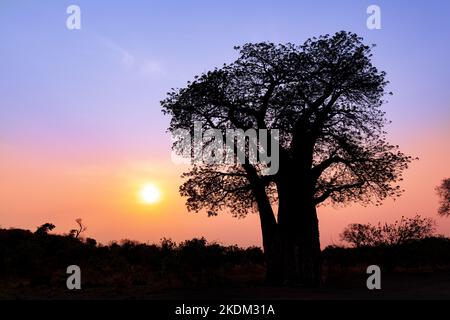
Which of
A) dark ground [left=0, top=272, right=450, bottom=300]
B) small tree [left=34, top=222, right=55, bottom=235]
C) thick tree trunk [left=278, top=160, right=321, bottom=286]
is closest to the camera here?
dark ground [left=0, top=272, right=450, bottom=300]

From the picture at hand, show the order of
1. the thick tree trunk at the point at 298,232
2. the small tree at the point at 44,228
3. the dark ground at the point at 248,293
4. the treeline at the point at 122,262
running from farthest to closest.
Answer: the small tree at the point at 44,228
the treeline at the point at 122,262
the thick tree trunk at the point at 298,232
the dark ground at the point at 248,293

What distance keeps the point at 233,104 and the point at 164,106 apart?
2.21 metres

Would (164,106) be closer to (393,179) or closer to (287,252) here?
(287,252)

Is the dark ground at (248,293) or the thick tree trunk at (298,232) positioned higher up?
the thick tree trunk at (298,232)

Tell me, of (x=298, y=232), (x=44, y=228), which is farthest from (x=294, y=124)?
(x=44, y=228)

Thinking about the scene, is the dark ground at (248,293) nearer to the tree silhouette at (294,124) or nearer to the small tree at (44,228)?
the tree silhouette at (294,124)

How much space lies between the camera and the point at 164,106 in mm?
19906

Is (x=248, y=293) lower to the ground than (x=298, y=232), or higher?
lower

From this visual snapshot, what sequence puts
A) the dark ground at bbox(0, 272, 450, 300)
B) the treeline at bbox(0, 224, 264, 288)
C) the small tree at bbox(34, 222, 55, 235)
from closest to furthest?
1. the dark ground at bbox(0, 272, 450, 300)
2. the treeline at bbox(0, 224, 264, 288)
3. the small tree at bbox(34, 222, 55, 235)

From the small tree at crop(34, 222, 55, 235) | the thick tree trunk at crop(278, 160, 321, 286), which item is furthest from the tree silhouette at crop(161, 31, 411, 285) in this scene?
the small tree at crop(34, 222, 55, 235)

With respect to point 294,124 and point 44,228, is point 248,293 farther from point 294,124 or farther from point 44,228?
point 44,228

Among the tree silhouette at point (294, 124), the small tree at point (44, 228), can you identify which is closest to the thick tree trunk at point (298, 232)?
the tree silhouette at point (294, 124)

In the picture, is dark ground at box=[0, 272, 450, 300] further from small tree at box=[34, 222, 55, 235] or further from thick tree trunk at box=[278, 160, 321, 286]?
small tree at box=[34, 222, 55, 235]

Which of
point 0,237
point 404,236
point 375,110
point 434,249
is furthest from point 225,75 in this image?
point 0,237
